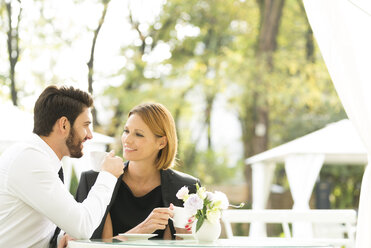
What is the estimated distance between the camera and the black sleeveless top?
3.30 metres

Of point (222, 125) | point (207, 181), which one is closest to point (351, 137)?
point (207, 181)

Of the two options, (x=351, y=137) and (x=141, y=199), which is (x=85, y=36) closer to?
(x=351, y=137)

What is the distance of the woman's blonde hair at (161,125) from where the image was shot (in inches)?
132

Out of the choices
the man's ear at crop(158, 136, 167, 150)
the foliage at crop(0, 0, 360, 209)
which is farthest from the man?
the foliage at crop(0, 0, 360, 209)

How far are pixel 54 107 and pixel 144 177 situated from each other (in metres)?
0.86

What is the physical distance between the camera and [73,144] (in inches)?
111

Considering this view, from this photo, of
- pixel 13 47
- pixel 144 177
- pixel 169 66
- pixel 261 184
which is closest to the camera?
pixel 144 177

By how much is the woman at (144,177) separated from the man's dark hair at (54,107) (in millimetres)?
545

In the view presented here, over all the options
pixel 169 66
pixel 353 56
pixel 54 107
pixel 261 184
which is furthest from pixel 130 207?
pixel 169 66

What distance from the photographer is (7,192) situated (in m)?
2.62

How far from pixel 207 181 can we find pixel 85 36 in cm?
550

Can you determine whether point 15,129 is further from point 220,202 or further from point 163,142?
point 220,202

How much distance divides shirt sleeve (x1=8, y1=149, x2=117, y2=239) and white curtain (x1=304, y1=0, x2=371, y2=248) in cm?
135

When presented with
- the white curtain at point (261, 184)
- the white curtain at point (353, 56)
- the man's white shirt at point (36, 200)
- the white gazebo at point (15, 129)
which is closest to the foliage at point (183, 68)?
the white curtain at point (261, 184)
